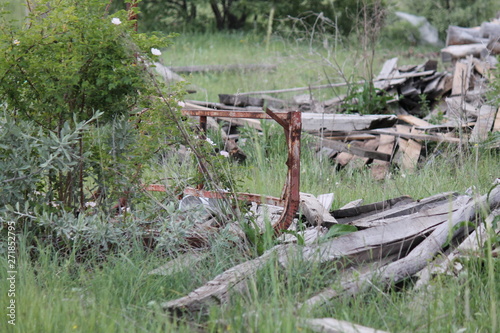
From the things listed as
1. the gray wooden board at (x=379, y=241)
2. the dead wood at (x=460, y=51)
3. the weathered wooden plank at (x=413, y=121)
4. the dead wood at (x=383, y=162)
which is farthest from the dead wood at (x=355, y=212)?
the dead wood at (x=460, y=51)

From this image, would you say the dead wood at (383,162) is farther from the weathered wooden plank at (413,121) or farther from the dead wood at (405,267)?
the dead wood at (405,267)

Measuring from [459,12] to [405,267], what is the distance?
628 inches

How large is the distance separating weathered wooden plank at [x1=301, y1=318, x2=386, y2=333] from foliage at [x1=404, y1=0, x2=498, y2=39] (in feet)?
52.2

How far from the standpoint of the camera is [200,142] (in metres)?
3.74

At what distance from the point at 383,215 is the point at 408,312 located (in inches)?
54.4

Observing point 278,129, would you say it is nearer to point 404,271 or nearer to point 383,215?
point 383,215

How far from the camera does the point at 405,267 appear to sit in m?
3.05

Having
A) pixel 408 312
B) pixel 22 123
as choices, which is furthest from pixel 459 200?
pixel 22 123

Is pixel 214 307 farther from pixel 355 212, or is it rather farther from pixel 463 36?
pixel 463 36

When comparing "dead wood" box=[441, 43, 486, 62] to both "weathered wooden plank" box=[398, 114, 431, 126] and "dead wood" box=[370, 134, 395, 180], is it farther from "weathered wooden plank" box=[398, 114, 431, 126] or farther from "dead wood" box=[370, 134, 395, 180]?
"dead wood" box=[370, 134, 395, 180]

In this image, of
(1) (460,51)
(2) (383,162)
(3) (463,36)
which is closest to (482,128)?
(2) (383,162)

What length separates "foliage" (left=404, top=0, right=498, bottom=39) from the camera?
17062 mm

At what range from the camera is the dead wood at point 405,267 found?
9.18 feet

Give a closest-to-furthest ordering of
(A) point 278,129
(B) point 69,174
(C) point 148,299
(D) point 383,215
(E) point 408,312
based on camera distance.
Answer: (E) point 408,312, (C) point 148,299, (B) point 69,174, (D) point 383,215, (A) point 278,129
